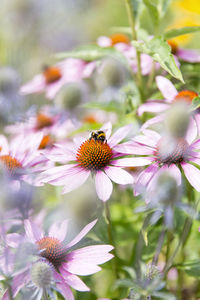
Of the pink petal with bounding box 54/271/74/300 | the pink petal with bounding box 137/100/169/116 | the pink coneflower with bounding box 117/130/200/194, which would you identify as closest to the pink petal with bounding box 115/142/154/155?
the pink coneflower with bounding box 117/130/200/194

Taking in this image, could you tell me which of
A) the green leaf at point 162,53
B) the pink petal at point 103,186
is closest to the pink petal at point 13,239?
the pink petal at point 103,186

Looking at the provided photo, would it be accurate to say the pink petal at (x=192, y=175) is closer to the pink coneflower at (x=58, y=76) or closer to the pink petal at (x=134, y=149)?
the pink petal at (x=134, y=149)

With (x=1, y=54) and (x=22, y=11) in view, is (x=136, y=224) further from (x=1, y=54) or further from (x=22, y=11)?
(x=22, y=11)

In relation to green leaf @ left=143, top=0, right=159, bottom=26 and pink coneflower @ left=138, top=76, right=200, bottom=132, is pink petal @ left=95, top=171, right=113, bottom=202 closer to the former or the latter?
pink coneflower @ left=138, top=76, right=200, bottom=132

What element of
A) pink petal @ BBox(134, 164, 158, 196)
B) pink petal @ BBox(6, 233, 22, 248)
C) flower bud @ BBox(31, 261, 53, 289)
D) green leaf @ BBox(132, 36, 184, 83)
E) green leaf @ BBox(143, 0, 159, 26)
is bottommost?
pink petal @ BBox(6, 233, 22, 248)

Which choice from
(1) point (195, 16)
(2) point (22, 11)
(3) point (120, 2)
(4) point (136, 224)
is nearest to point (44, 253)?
(4) point (136, 224)

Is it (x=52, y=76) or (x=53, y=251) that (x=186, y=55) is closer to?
(x=52, y=76)

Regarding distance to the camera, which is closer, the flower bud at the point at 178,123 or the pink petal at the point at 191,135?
the flower bud at the point at 178,123
